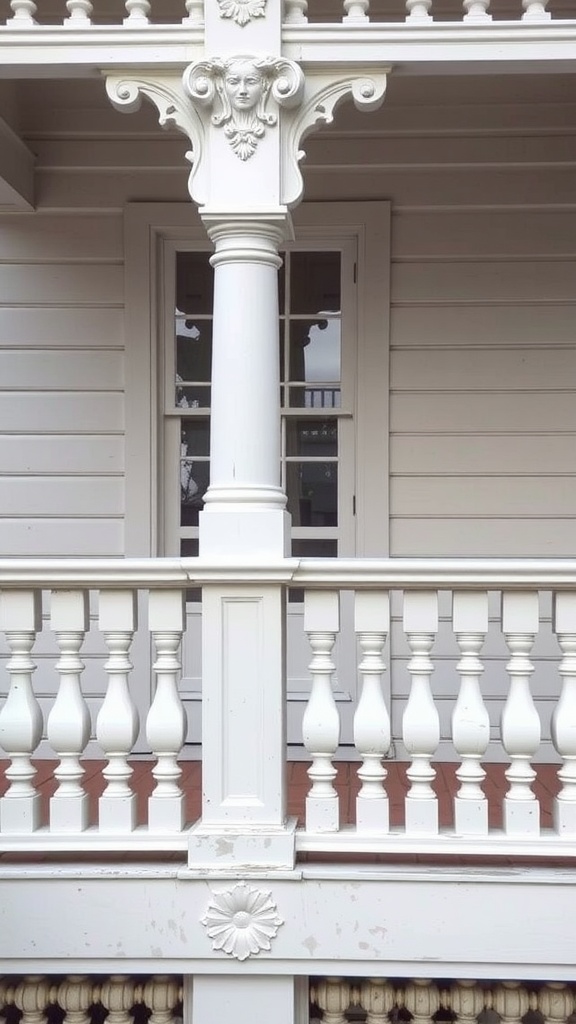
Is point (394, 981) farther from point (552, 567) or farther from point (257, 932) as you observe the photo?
point (552, 567)

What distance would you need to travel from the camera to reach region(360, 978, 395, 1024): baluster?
288 cm

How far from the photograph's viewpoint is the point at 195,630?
459 cm

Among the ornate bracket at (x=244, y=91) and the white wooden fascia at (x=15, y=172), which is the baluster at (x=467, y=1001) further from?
the white wooden fascia at (x=15, y=172)

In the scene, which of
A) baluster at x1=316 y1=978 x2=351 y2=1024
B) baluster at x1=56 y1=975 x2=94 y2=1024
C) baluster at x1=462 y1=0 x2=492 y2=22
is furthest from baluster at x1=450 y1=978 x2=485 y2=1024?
baluster at x1=462 y1=0 x2=492 y2=22

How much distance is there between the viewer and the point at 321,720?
2.82 m

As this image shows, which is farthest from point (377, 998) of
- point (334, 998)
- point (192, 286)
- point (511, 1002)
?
point (192, 286)

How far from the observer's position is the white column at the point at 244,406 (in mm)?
2777

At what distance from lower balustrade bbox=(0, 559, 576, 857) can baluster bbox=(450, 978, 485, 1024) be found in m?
0.47

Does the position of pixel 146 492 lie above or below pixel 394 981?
above

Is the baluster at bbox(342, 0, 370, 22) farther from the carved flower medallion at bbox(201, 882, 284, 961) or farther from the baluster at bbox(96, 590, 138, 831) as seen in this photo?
the carved flower medallion at bbox(201, 882, 284, 961)

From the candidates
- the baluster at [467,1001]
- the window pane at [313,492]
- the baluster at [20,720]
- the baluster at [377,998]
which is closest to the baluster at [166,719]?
the baluster at [20,720]

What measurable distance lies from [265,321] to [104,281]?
6.63 feet

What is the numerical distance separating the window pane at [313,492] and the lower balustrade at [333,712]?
70.3 inches

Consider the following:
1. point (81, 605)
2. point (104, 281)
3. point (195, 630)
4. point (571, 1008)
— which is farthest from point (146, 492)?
point (571, 1008)
